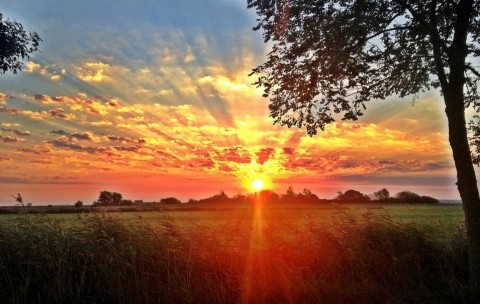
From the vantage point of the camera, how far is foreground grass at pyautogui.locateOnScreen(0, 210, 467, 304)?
1243 cm

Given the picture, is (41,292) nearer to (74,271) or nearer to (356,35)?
(74,271)

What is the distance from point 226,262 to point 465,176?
843 cm

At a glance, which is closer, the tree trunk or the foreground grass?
the foreground grass

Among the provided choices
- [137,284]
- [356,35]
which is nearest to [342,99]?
[356,35]

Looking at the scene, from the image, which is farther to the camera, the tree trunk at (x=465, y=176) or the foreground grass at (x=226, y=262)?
the tree trunk at (x=465, y=176)

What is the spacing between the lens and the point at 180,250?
1402 centimetres

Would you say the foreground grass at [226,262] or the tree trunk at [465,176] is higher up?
the tree trunk at [465,176]

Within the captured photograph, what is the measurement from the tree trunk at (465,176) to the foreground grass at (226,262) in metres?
1.28

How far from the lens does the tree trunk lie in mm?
13594

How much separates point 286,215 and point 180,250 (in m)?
6.04

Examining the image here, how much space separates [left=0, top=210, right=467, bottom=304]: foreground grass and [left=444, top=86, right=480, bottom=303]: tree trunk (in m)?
1.28

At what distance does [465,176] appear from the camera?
13.8 metres

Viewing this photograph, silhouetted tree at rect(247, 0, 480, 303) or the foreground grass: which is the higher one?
silhouetted tree at rect(247, 0, 480, 303)

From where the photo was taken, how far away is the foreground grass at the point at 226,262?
12430 millimetres
